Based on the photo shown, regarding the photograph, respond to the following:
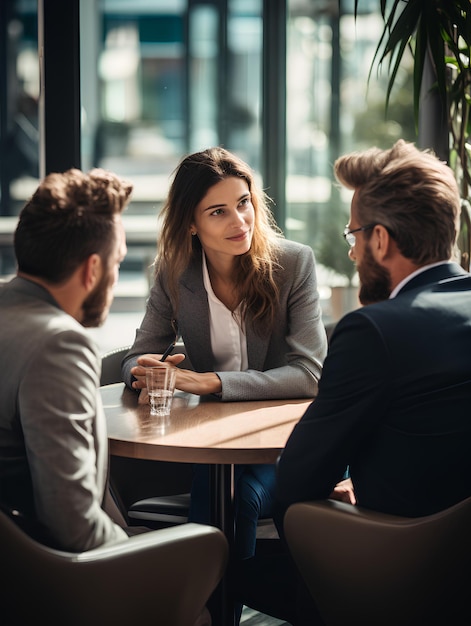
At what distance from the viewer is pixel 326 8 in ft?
16.7

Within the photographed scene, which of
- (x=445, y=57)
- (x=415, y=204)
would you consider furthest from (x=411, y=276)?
(x=445, y=57)

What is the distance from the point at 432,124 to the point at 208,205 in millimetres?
1791

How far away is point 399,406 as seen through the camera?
1.75 meters

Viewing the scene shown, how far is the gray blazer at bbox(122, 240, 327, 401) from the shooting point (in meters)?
2.63

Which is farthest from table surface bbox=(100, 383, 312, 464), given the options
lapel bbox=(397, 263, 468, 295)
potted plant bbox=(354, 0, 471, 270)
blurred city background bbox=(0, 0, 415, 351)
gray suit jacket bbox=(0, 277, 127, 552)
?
blurred city background bbox=(0, 0, 415, 351)

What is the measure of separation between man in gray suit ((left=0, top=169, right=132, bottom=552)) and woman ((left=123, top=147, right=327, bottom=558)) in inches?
35.9

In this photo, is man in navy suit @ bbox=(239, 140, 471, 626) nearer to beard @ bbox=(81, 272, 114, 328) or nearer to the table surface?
the table surface

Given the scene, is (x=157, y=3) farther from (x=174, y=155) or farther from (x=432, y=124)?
(x=432, y=124)

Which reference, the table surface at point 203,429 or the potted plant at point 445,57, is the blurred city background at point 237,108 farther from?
the table surface at point 203,429

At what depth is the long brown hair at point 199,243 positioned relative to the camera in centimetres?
277

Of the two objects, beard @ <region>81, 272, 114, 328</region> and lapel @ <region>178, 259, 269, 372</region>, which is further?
lapel @ <region>178, 259, 269, 372</region>

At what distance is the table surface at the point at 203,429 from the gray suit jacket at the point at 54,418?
367 millimetres

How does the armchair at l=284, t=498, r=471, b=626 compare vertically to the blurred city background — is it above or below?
below

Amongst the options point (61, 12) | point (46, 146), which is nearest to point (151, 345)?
point (46, 146)
